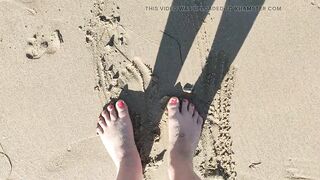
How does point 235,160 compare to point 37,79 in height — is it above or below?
below

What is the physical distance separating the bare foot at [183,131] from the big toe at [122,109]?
1.01ft

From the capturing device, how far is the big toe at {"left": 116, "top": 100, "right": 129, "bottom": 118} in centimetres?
286

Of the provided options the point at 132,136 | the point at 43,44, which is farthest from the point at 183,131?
the point at 43,44

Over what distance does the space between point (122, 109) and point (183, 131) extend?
0.47m

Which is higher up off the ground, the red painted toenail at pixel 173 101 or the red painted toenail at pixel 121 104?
the red painted toenail at pixel 173 101

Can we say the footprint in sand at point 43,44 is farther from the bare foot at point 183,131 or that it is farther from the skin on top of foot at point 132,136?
the bare foot at point 183,131

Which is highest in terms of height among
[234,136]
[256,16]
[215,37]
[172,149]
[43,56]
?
[256,16]

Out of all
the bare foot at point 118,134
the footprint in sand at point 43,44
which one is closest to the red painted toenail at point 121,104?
the bare foot at point 118,134

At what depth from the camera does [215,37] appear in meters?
2.84

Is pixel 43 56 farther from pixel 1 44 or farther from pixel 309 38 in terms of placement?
pixel 309 38

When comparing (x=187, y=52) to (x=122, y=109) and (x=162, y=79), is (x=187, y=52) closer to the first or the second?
(x=162, y=79)

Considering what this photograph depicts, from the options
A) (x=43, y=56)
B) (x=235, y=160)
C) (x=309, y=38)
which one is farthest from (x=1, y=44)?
(x=309, y=38)

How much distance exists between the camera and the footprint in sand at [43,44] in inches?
113

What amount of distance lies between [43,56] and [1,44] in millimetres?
311
